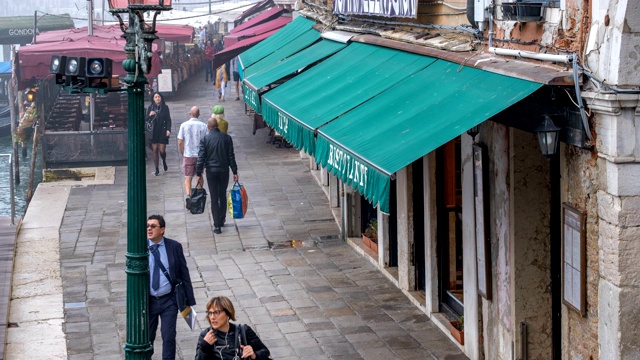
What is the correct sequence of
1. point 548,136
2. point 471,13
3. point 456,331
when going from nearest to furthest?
point 548,136
point 471,13
point 456,331

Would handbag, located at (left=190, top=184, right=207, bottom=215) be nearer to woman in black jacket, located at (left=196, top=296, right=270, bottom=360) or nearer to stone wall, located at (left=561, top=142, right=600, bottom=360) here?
stone wall, located at (left=561, top=142, right=600, bottom=360)

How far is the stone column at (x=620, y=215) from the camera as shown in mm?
7262

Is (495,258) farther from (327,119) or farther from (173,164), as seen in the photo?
(173,164)

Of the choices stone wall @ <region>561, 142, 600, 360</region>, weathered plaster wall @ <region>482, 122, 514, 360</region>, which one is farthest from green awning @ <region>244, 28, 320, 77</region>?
stone wall @ <region>561, 142, 600, 360</region>

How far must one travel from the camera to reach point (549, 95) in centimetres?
795

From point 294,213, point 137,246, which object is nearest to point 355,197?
point 294,213

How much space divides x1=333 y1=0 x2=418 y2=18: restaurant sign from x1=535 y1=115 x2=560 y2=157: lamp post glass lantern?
4.00 meters

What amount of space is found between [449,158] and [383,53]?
1563 mm

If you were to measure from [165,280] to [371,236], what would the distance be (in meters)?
6.02

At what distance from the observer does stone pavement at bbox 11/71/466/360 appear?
1120 centimetres

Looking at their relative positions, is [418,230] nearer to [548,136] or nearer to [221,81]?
[548,136]

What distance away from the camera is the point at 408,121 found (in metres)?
8.95

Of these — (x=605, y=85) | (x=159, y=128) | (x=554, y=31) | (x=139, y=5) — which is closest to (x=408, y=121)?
(x=554, y=31)

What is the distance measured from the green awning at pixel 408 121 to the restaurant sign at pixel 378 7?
Answer: 151 cm
